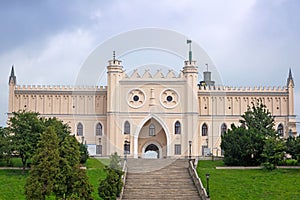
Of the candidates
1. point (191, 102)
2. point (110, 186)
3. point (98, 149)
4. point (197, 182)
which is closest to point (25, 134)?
point (110, 186)

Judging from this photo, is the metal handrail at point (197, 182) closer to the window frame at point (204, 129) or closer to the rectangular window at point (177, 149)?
the rectangular window at point (177, 149)

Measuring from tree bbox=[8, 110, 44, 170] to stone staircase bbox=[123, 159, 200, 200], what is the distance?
6.60 meters

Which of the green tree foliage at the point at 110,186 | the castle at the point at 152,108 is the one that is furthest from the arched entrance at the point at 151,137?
the green tree foliage at the point at 110,186

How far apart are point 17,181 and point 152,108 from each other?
2067cm

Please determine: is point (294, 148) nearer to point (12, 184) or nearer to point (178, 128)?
point (178, 128)

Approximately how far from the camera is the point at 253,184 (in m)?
33.4

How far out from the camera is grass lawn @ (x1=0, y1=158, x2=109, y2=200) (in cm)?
3136

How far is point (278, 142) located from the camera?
38906 mm

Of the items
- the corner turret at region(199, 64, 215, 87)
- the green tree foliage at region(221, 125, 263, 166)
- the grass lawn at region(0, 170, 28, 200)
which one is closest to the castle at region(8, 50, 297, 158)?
the corner turret at region(199, 64, 215, 87)

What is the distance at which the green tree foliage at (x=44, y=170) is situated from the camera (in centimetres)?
2609

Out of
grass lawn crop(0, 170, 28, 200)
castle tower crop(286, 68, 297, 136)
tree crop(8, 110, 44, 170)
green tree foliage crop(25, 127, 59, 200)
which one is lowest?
grass lawn crop(0, 170, 28, 200)

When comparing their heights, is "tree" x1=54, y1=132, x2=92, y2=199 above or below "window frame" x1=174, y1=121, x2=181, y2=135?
below

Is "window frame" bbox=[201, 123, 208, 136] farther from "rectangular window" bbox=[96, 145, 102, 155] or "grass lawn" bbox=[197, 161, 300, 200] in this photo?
"grass lawn" bbox=[197, 161, 300, 200]

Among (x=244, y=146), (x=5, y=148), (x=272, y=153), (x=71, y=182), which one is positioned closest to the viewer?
(x=71, y=182)
